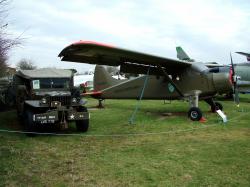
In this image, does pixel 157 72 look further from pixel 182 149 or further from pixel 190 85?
pixel 182 149

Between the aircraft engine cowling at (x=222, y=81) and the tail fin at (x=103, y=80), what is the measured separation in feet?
16.5

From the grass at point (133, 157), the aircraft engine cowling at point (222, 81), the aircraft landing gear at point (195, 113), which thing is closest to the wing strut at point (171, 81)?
the aircraft landing gear at point (195, 113)

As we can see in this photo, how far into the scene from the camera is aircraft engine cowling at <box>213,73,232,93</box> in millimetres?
12234

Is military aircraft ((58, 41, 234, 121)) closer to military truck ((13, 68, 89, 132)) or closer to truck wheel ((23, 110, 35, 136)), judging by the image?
military truck ((13, 68, 89, 132))

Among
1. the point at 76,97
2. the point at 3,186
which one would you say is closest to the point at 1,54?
the point at 76,97

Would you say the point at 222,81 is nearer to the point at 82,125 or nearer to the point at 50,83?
the point at 82,125

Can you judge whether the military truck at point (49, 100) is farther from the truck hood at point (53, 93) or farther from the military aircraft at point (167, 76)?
the military aircraft at point (167, 76)

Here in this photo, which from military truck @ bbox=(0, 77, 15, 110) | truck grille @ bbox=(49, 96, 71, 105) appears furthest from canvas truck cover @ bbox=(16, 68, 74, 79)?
military truck @ bbox=(0, 77, 15, 110)

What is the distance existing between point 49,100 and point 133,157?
345 centimetres

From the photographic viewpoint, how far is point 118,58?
457 inches

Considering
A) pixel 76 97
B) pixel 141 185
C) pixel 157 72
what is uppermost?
pixel 157 72

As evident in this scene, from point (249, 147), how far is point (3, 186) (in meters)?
4.81

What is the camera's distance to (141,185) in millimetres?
4938

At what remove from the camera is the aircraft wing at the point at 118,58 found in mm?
9108
